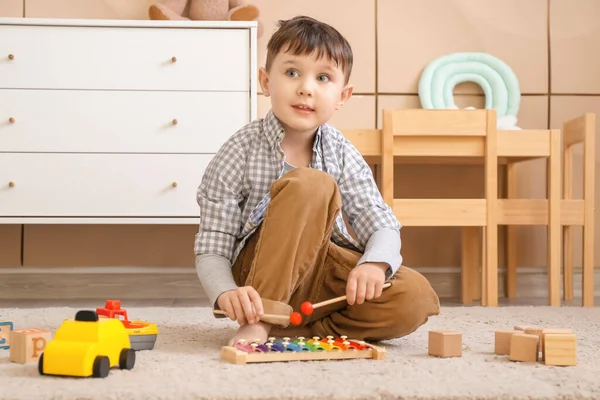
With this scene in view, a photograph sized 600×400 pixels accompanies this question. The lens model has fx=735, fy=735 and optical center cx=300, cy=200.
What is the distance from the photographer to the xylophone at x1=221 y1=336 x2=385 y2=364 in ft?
3.76

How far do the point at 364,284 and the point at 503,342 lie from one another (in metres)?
0.26

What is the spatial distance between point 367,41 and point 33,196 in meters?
1.29

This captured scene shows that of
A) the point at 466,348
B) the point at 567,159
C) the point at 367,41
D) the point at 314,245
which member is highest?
the point at 367,41

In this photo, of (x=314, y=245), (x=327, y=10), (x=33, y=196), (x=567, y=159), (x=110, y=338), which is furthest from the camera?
(x=327, y=10)

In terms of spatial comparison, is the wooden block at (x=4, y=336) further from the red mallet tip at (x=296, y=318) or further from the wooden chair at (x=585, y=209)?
the wooden chair at (x=585, y=209)

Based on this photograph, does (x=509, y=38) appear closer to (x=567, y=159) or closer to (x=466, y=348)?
(x=567, y=159)

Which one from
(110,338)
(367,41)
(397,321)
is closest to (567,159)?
(367,41)

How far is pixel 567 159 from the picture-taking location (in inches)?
99.9

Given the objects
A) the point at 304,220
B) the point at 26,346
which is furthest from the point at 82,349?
the point at 304,220

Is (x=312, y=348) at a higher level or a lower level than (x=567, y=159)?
lower

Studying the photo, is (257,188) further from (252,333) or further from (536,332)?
(536,332)

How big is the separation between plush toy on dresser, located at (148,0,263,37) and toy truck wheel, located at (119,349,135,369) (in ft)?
5.36

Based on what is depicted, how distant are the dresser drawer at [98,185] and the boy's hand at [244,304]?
3.61 ft

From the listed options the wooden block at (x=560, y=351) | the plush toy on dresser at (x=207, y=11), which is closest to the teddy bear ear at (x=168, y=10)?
the plush toy on dresser at (x=207, y=11)
